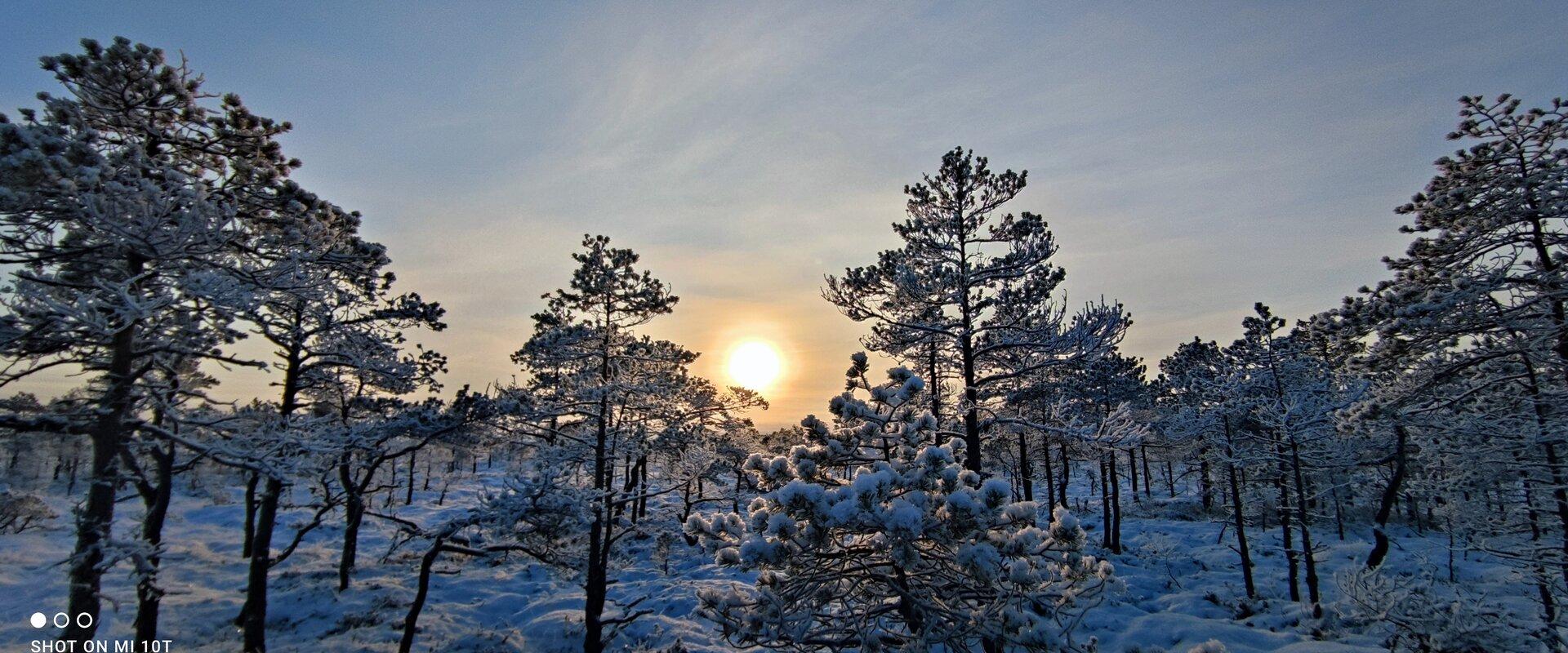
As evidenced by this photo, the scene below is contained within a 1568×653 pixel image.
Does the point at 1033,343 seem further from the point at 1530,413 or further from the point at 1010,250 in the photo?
the point at 1530,413

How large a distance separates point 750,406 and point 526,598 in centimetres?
1048

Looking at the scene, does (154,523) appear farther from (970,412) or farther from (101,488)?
(970,412)

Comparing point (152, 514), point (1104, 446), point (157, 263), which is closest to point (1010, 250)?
point (1104, 446)

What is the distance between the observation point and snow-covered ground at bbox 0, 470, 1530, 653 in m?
14.0

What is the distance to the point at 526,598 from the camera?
18.7 meters

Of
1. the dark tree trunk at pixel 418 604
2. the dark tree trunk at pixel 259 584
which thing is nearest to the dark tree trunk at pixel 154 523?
the dark tree trunk at pixel 259 584

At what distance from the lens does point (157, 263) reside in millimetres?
6348

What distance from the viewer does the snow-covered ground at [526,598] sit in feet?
45.8

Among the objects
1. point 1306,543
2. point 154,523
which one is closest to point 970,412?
point 154,523

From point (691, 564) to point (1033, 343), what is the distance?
20030 mm

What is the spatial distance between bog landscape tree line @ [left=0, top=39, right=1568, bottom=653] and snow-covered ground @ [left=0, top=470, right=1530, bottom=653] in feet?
5.13

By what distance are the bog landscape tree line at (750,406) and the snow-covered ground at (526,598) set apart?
5.13ft

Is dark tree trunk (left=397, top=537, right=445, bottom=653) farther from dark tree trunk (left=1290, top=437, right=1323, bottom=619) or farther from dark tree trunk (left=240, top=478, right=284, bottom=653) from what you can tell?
dark tree trunk (left=1290, top=437, right=1323, bottom=619)

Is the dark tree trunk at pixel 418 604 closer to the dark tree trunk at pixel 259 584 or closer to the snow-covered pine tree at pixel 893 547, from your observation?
the dark tree trunk at pixel 259 584
